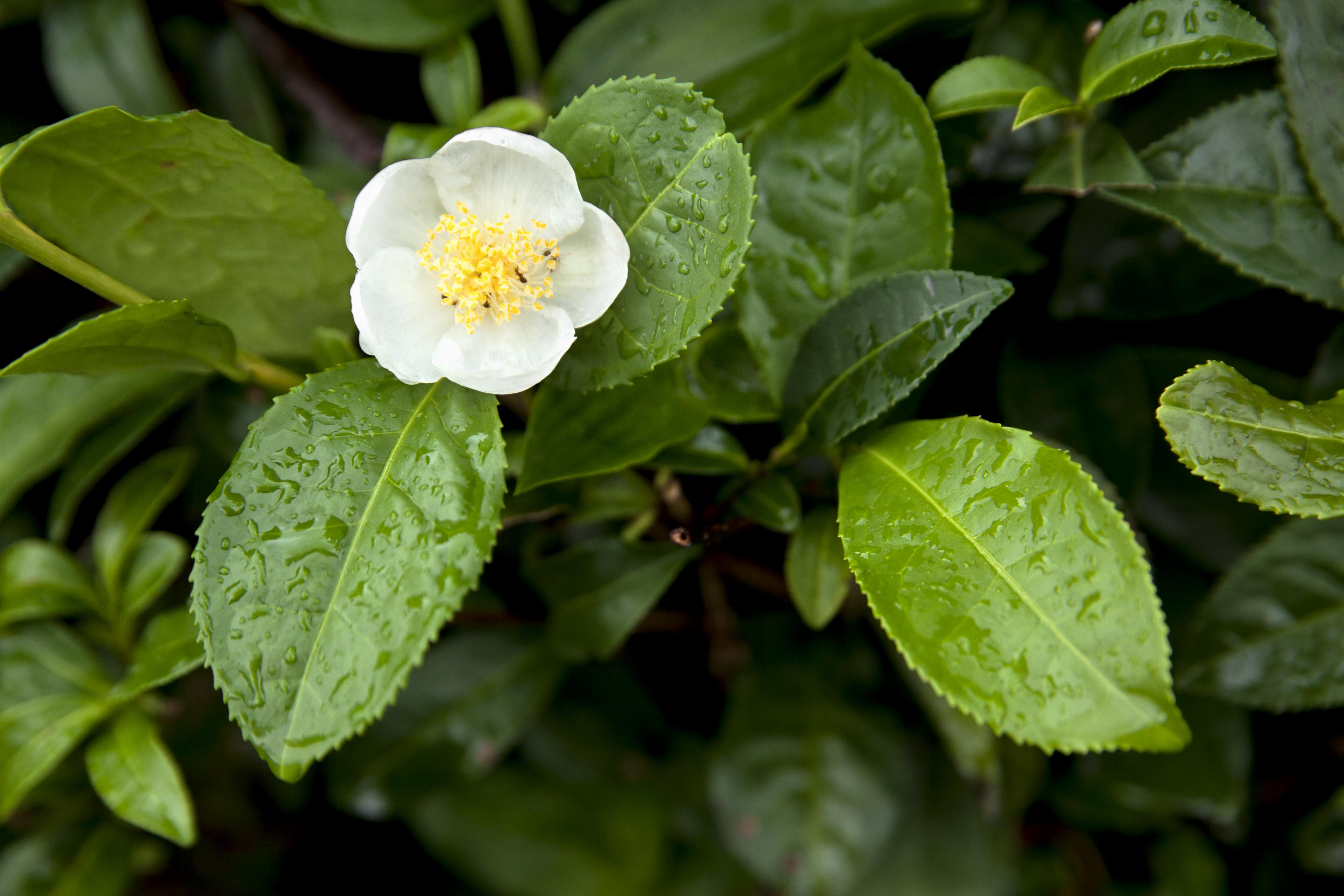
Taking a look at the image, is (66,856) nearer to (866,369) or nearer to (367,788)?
(367,788)

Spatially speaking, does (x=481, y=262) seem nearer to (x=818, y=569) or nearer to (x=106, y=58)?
(x=818, y=569)

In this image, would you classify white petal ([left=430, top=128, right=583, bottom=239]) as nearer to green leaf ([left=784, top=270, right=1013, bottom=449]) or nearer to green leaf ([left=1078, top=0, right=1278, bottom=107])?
green leaf ([left=784, top=270, right=1013, bottom=449])

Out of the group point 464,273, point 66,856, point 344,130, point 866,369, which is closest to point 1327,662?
point 866,369

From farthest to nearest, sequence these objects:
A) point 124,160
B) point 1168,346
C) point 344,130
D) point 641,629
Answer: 1. point 641,629
2. point 344,130
3. point 1168,346
4. point 124,160

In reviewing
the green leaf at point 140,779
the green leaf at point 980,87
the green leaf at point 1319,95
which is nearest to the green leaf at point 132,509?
the green leaf at point 140,779

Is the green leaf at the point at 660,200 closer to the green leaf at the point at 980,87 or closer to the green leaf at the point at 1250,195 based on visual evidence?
the green leaf at the point at 980,87
